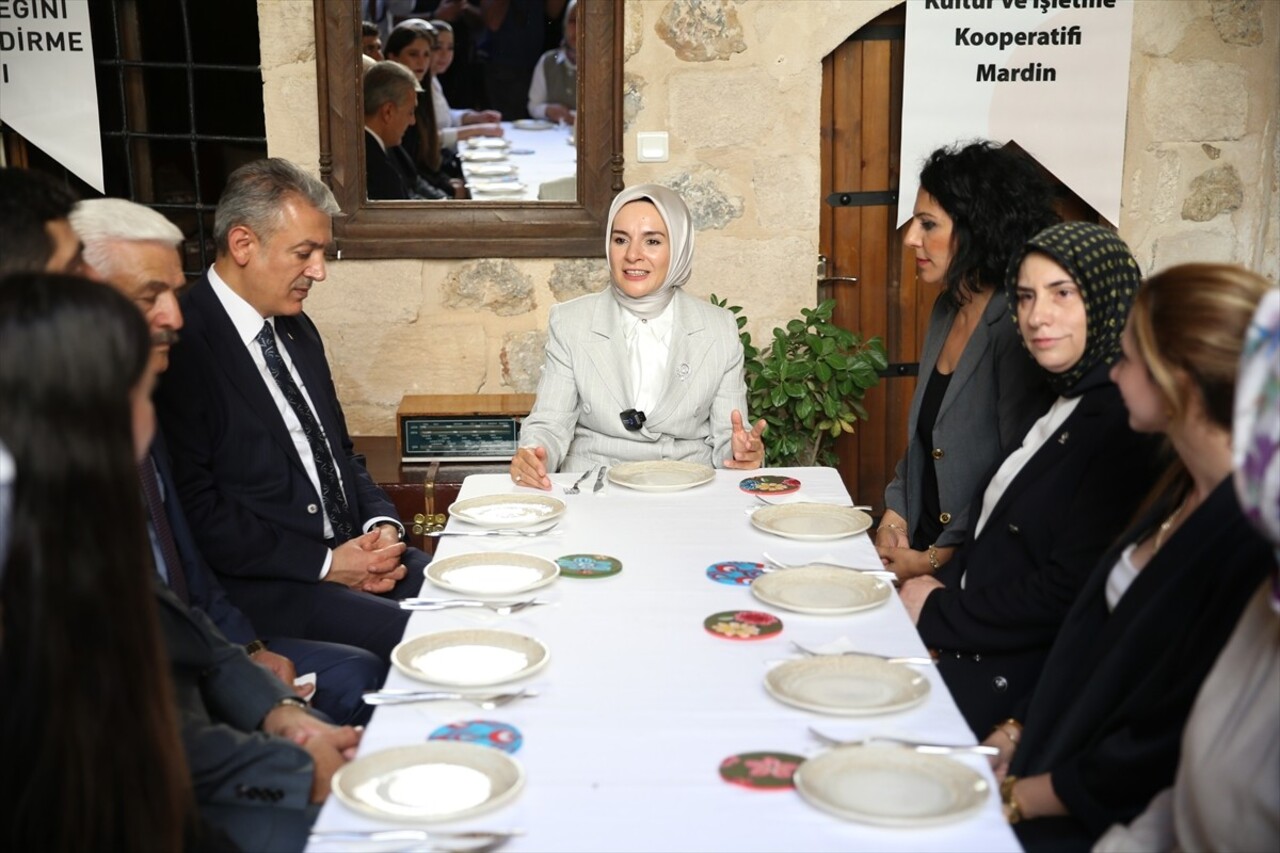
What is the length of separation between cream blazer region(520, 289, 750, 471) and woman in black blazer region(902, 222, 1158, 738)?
3.57ft

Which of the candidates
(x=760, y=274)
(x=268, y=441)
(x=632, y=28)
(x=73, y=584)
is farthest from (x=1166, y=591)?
(x=632, y=28)

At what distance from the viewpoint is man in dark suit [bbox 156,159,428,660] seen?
3037mm

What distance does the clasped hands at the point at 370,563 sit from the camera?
3.23 metres

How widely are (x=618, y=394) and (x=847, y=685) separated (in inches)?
68.7

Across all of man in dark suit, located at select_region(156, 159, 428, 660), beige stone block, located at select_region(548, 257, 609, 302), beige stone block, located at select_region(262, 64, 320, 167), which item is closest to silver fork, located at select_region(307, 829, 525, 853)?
man in dark suit, located at select_region(156, 159, 428, 660)

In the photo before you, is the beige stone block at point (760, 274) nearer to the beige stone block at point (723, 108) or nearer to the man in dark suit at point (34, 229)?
the beige stone block at point (723, 108)

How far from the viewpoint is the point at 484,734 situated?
5.97 ft

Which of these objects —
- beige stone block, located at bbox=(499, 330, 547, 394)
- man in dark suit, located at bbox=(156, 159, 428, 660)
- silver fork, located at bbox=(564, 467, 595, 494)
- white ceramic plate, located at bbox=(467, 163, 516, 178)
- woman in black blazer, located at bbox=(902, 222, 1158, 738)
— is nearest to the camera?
woman in black blazer, located at bbox=(902, 222, 1158, 738)

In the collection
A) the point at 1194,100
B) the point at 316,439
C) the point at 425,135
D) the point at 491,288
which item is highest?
the point at 1194,100

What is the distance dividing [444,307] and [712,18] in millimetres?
1424

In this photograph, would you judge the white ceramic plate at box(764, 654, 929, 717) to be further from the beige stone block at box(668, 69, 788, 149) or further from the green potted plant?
the beige stone block at box(668, 69, 788, 149)

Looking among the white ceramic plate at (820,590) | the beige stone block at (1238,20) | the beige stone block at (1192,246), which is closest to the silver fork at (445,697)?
the white ceramic plate at (820,590)

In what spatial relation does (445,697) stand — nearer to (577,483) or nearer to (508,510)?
(508,510)

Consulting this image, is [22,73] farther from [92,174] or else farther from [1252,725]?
[1252,725]
